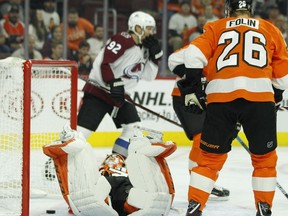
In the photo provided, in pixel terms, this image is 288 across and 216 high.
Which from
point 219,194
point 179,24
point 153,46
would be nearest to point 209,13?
point 179,24

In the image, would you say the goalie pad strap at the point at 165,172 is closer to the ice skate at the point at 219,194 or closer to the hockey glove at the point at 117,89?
the ice skate at the point at 219,194

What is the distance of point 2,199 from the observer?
4246mm

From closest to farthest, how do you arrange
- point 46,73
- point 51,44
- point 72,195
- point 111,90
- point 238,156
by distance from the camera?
point 72,195 → point 46,73 → point 111,90 → point 238,156 → point 51,44

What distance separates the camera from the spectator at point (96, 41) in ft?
25.7

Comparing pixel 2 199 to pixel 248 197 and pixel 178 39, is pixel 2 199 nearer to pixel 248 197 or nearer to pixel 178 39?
pixel 248 197

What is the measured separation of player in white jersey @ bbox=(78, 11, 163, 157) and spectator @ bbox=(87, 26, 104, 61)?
2.20 meters

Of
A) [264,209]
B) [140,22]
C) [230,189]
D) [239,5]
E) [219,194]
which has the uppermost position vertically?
[239,5]

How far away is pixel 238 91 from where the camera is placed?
3.88 meters

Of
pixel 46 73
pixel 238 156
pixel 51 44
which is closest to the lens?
pixel 46 73

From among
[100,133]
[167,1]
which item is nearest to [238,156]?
[100,133]

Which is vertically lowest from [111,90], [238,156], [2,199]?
[238,156]

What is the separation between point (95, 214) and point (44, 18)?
4008mm

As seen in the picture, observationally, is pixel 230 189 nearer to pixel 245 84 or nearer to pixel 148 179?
pixel 148 179

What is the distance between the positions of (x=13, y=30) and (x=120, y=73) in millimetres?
2405
